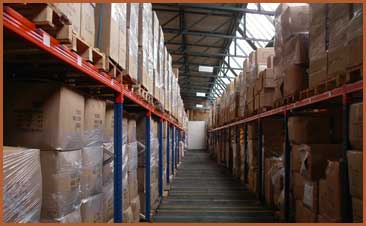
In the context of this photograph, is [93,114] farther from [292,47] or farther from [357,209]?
[292,47]

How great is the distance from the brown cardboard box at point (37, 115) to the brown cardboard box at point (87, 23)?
45cm

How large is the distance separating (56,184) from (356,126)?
2.47 m

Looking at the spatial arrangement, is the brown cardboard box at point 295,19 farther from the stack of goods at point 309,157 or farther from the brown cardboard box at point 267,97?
the brown cardboard box at point 267,97

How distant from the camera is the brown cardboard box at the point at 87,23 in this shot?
2.42 m

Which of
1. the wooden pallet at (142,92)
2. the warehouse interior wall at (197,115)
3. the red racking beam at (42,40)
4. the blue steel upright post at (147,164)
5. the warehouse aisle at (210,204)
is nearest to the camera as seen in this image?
the red racking beam at (42,40)

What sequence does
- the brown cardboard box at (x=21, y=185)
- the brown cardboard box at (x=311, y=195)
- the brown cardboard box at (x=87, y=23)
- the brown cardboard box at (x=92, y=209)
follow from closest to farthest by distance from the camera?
the brown cardboard box at (x=21, y=185) → the brown cardboard box at (x=87, y=23) → the brown cardboard box at (x=92, y=209) → the brown cardboard box at (x=311, y=195)

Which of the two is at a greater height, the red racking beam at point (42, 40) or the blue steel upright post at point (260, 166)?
the red racking beam at point (42, 40)

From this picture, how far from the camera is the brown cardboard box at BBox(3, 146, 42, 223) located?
178 centimetres

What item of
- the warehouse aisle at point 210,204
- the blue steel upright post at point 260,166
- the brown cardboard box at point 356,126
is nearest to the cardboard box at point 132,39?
the brown cardboard box at point 356,126

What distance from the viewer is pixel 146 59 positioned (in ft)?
15.4

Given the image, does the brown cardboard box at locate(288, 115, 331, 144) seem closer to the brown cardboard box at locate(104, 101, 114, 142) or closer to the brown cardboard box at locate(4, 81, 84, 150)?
the brown cardboard box at locate(104, 101, 114, 142)

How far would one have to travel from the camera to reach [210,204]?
6918mm

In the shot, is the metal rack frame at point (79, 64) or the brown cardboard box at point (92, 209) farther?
the brown cardboard box at point (92, 209)

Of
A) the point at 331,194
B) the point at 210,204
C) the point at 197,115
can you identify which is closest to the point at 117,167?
the point at 331,194
